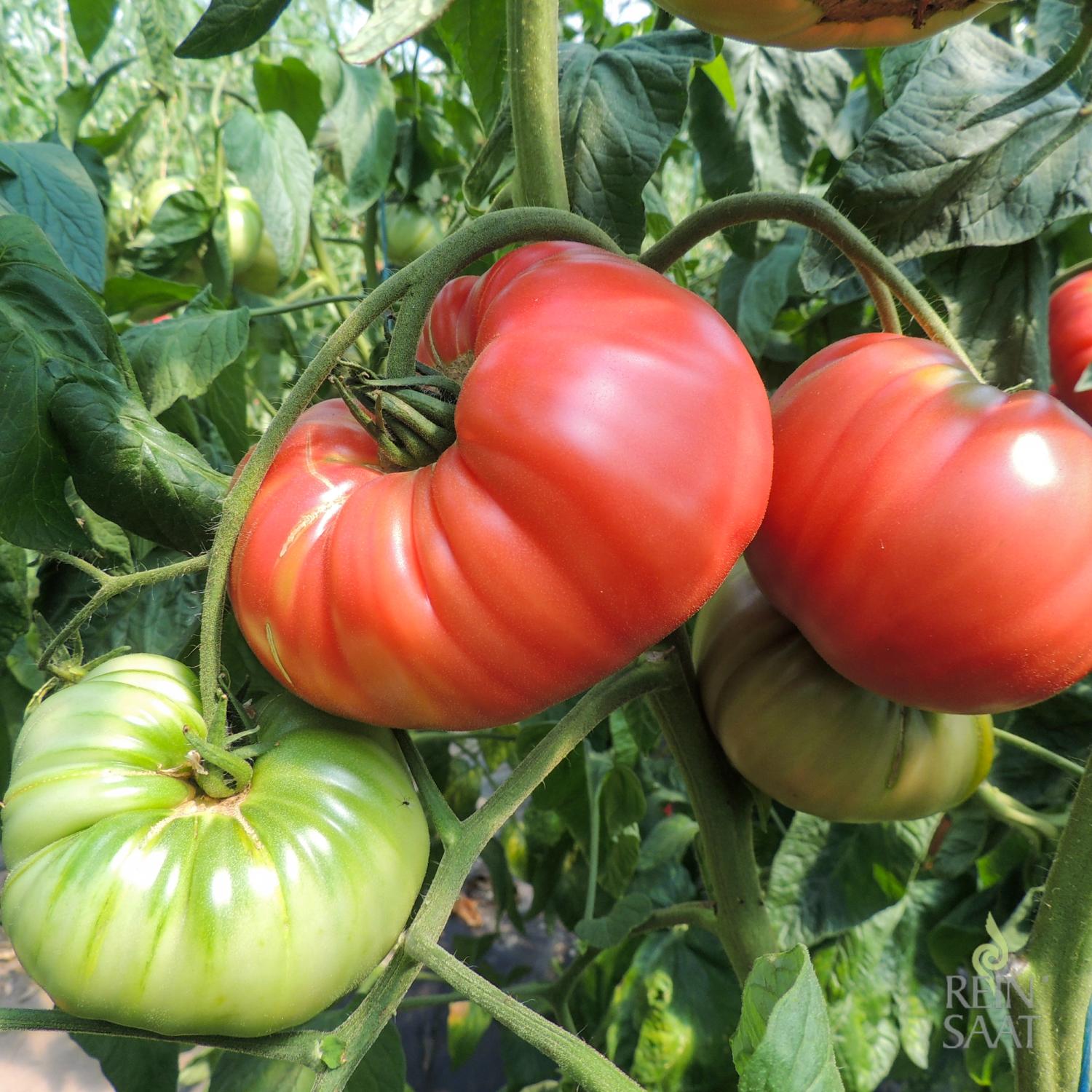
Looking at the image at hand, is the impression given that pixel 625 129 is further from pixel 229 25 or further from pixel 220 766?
pixel 220 766

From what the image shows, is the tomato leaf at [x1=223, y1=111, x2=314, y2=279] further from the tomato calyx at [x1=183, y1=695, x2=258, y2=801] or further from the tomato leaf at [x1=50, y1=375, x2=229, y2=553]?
the tomato calyx at [x1=183, y1=695, x2=258, y2=801]

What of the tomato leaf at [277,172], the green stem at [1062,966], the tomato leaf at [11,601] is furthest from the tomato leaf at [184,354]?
the green stem at [1062,966]

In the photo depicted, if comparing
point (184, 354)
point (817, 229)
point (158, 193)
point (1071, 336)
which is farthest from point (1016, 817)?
point (158, 193)

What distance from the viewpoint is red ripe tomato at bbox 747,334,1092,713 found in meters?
0.40

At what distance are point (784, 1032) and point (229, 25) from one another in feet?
1.72

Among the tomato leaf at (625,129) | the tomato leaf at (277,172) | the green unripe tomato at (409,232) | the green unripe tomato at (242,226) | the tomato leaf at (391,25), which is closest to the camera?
the tomato leaf at (391,25)

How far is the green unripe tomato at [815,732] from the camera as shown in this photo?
1.70 ft

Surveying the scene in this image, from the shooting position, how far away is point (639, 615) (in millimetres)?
362

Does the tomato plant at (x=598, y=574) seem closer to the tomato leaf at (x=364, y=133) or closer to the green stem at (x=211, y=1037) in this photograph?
the green stem at (x=211, y=1037)

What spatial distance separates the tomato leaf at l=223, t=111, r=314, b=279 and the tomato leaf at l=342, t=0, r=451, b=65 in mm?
693

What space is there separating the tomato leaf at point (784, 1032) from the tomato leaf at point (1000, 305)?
1.44 ft

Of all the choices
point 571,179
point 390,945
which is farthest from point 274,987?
point 571,179

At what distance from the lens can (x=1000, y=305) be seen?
647 millimetres

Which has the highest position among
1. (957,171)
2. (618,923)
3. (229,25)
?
(229,25)
